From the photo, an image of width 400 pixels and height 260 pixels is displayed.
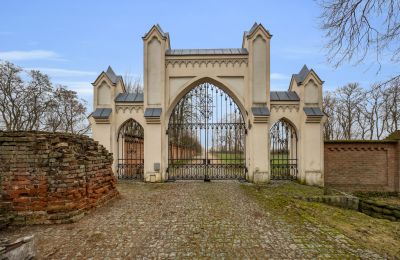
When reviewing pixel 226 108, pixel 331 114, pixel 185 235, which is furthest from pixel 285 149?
pixel 331 114

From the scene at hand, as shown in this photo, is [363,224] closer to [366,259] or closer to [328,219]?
[328,219]

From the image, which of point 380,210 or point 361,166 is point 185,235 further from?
point 361,166

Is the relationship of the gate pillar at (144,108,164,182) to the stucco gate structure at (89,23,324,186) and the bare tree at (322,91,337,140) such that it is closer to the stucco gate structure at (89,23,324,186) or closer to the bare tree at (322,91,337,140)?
the stucco gate structure at (89,23,324,186)

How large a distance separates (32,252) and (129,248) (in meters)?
1.42

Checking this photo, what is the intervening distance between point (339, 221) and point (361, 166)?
7.55 meters

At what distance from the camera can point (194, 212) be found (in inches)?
266

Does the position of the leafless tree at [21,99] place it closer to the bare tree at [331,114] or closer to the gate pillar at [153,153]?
the gate pillar at [153,153]

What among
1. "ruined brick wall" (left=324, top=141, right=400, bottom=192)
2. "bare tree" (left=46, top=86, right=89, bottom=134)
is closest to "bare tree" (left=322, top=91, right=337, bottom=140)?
"ruined brick wall" (left=324, top=141, right=400, bottom=192)

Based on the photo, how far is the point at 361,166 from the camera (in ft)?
40.9

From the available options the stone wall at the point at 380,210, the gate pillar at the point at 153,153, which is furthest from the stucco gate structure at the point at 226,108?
the stone wall at the point at 380,210

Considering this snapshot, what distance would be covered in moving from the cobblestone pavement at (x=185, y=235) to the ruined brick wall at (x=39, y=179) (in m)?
0.35

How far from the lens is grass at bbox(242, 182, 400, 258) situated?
5014 mm

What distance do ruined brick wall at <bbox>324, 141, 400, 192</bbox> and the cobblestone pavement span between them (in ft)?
22.7

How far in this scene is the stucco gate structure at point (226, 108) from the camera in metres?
11.8
